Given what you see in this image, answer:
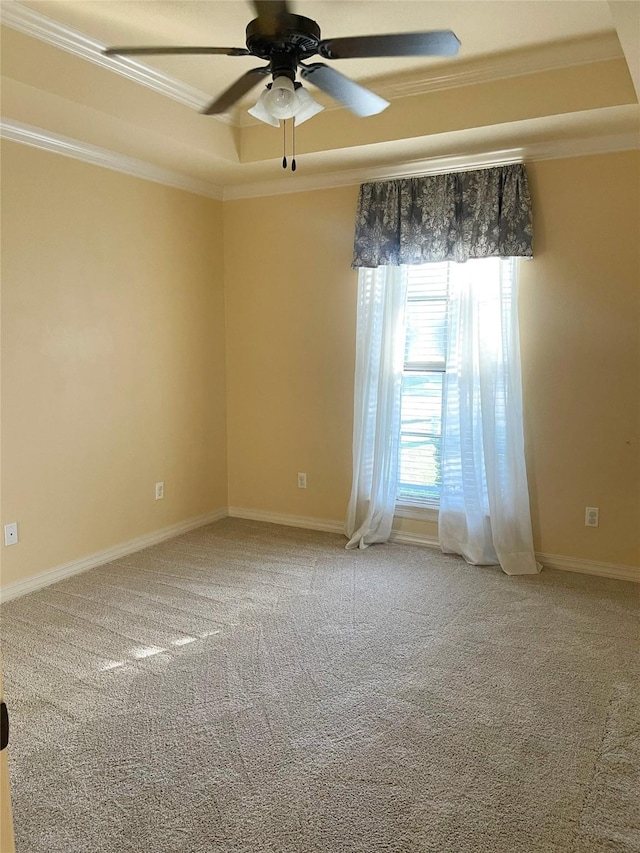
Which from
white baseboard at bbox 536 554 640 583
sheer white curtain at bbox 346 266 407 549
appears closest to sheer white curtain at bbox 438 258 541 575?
white baseboard at bbox 536 554 640 583

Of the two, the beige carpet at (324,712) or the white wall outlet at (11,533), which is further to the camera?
the white wall outlet at (11,533)

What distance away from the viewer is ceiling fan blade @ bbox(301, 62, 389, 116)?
8.21 ft

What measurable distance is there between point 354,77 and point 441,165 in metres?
0.81

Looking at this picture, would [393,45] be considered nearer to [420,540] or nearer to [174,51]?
[174,51]

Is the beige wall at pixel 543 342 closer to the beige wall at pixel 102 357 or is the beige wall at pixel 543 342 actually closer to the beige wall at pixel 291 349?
the beige wall at pixel 291 349

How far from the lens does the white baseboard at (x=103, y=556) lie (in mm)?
3697

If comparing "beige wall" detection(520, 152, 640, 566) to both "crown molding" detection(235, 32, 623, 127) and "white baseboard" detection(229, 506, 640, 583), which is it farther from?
"crown molding" detection(235, 32, 623, 127)

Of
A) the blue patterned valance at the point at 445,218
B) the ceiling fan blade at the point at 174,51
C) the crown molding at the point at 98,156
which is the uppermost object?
the crown molding at the point at 98,156

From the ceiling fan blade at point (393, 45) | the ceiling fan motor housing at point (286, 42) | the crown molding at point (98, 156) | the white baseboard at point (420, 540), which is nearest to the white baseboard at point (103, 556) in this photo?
the white baseboard at point (420, 540)

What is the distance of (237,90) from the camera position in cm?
265

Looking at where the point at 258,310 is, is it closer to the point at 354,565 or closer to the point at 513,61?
the point at 354,565

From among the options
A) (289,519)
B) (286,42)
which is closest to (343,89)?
(286,42)

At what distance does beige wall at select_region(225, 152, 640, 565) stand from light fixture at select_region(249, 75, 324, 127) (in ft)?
6.09

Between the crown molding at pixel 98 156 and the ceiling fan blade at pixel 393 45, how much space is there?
6.32 feet
